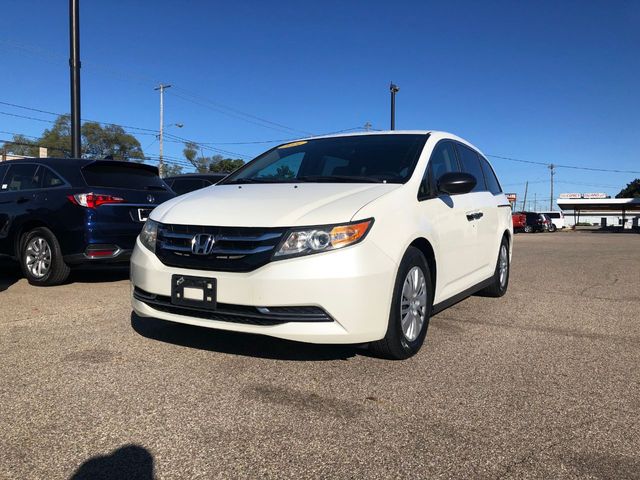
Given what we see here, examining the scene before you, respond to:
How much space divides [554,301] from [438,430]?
4093 millimetres

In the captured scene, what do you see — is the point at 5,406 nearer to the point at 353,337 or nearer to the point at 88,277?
the point at 353,337

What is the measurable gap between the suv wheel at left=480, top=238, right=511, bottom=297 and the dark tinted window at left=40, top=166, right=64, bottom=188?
511 cm

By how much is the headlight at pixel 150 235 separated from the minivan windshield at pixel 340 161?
105 centimetres

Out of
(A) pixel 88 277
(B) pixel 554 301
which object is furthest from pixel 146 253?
(B) pixel 554 301

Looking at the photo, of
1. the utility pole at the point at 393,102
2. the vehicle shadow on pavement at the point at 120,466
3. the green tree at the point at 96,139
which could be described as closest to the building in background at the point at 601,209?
the utility pole at the point at 393,102

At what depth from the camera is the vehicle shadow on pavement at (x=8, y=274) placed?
6693mm

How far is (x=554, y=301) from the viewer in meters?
6.10

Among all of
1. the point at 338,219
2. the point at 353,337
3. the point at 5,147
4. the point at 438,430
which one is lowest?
the point at 438,430

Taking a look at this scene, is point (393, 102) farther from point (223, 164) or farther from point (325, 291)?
point (223, 164)

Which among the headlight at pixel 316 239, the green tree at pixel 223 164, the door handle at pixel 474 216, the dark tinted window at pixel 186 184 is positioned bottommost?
the headlight at pixel 316 239

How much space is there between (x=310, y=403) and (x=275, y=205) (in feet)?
4.12

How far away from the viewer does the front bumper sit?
3072 millimetres

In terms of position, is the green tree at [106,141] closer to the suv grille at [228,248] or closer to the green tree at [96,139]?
the green tree at [96,139]

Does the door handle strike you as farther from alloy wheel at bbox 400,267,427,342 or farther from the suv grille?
the suv grille
